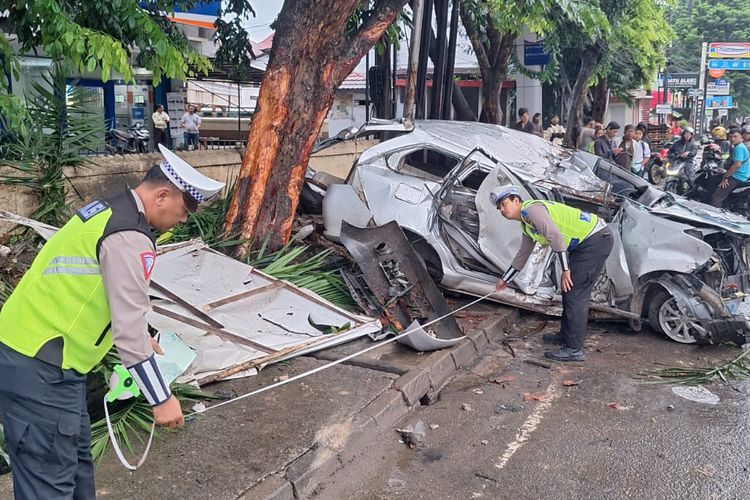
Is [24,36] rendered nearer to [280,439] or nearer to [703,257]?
[280,439]

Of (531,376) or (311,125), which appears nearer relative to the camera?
(531,376)

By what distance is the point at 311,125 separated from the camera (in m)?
7.43

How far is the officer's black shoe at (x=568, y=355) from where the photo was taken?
6465mm

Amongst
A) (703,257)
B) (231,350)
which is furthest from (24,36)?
(703,257)

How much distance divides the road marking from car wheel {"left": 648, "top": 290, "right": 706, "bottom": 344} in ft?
5.03

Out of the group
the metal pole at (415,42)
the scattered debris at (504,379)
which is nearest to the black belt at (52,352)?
the scattered debris at (504,379)

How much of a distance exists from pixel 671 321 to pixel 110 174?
580 cm

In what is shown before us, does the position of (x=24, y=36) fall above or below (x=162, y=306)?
above

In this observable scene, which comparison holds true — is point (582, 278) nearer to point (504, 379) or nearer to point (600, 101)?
point (504, 379)

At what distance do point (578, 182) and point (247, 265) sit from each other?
3537 mm

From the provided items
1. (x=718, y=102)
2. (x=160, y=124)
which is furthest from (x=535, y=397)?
(x=718, y=102)

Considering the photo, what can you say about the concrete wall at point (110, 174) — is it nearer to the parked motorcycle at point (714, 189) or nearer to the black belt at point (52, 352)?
the black belt at point (52, 352)

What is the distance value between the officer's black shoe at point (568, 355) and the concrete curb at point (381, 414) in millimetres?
653

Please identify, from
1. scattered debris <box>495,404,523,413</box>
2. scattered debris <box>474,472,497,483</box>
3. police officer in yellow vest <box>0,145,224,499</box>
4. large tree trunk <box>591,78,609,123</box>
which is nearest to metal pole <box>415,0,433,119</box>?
scattered debris <box>495,404,523,413</box>
